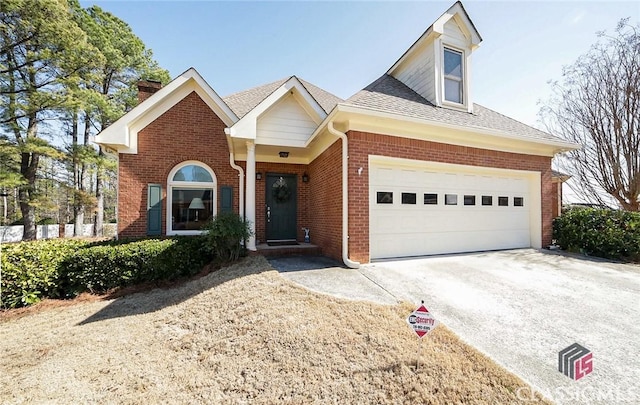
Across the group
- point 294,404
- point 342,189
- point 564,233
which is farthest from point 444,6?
point 294,404

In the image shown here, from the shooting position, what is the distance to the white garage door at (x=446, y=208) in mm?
6652

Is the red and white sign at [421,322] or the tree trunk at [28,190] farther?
the tree trunk at [28,190]

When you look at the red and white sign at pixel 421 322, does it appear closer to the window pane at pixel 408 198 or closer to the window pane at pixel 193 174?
the window pane at pixel 408 198

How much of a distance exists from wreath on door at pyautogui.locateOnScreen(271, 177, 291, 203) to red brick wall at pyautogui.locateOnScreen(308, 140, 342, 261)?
95cm

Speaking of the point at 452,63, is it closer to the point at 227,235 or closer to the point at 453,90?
the point at 453,90

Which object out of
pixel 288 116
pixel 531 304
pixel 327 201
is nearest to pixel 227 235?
pixel 327 201

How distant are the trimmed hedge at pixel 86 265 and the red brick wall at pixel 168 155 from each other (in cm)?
155

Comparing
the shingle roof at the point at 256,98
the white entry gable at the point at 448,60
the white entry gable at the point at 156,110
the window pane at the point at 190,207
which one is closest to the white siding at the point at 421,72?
the white entry gable at the point at 448,60

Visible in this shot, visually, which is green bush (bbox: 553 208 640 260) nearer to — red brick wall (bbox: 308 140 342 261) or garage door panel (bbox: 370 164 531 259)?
garage door panel (bbox: 370 164 531 259)

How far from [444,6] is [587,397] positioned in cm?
1002

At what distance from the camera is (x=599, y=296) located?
4.66 metres

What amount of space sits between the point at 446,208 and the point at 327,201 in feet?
11.0

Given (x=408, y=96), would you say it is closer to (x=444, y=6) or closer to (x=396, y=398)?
(x=444, y=6)

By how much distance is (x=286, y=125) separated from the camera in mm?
7633
